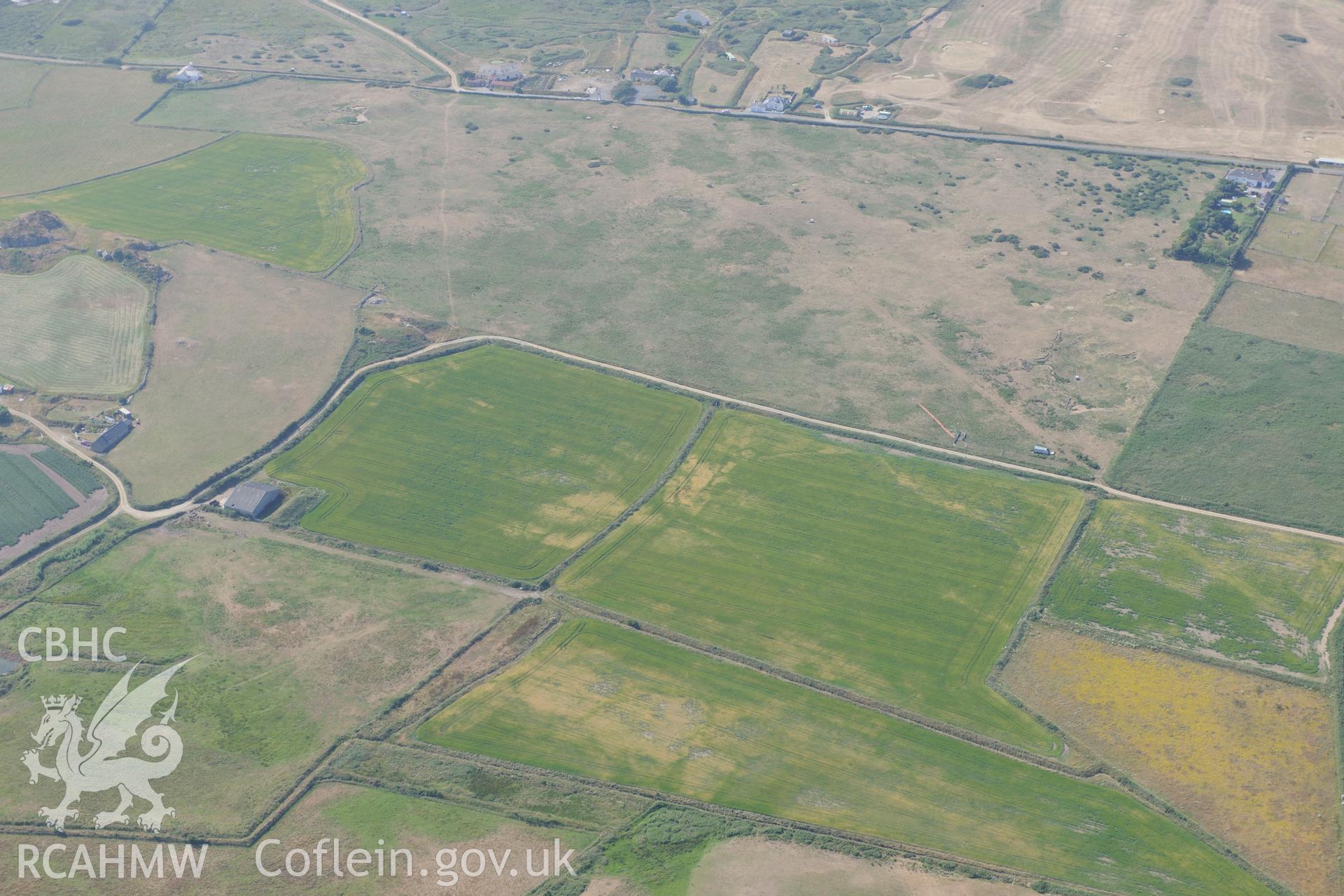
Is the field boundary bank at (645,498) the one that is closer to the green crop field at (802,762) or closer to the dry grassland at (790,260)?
the dry grassland at (790,260)

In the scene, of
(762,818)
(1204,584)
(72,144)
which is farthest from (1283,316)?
(72,144)

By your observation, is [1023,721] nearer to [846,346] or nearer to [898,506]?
[898,506]

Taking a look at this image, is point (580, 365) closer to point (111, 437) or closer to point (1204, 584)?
point (111, 437)

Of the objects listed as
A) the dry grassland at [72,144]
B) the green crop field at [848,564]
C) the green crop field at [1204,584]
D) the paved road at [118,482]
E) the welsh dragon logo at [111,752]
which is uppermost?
the dry grassland at [72,144]

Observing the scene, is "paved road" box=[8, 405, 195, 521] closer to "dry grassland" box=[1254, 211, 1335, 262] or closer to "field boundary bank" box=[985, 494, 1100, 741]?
"field boundary bank" box=[985, 494, 1100, 741]

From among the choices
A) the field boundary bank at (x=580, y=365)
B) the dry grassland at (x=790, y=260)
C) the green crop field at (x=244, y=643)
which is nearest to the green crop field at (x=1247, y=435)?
the field boundary bank at (x=580, y=365)

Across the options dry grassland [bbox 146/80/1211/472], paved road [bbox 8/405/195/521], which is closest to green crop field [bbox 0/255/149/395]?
paved road [bbox 8/405/195/521]
